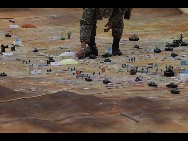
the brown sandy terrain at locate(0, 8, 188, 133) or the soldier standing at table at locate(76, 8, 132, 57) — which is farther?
the soldier standing at table at locate(76, 8, 132, 57)

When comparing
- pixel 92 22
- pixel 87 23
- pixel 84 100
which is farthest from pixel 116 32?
pixel 84 100

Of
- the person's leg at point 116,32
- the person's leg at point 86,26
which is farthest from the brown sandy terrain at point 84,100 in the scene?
the person's leg at point 86,26

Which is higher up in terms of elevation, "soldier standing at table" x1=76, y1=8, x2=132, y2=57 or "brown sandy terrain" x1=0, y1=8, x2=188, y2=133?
"soldier standing at table" x1=76, y1=8, x2=132, y2=57

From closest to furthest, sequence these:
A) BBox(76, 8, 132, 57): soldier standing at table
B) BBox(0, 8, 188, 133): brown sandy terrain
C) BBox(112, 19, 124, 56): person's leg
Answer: BBox(0, 8, 188, 133): brown sandy terrain
BBox(76, 8, 132, 57): soldier standing at table
BBox(112, 19, 124, 56): person's leg

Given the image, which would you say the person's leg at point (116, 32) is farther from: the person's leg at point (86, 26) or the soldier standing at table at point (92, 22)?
the person's leg at point (86, 26)

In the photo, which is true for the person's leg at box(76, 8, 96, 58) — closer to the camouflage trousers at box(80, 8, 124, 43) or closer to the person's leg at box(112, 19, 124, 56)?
the camouflage trousers at box(80, 8, 124, 43)

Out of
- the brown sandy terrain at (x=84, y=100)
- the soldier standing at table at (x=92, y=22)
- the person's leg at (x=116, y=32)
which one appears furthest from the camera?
the person's leg at (x=116, y=32)

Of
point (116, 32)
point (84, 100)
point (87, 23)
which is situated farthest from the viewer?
point (116, 32)

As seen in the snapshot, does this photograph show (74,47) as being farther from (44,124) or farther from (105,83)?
(44,124)

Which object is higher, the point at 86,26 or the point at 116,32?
the point at 86,26

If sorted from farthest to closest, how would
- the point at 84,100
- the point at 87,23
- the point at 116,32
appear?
the point at 116,32, the point at 87,23, the point at 84,100

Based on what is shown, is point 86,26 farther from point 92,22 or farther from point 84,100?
point 84,100

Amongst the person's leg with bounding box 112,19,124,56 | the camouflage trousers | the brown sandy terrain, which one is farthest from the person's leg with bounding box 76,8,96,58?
the person's leg with bounding box 112,19,124,56
